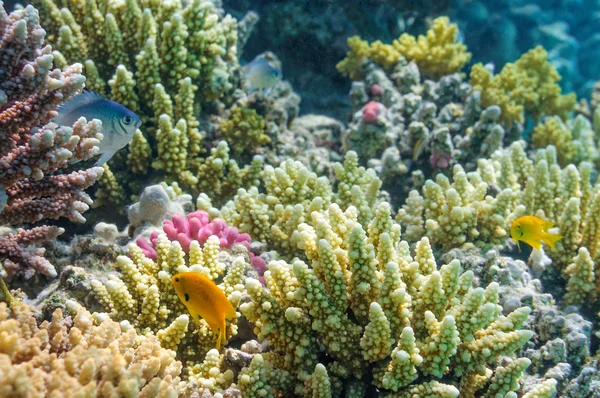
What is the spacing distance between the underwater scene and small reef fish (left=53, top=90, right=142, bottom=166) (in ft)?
0.05

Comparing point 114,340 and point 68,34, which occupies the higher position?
point 68,34

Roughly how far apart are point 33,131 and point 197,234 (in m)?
1.38

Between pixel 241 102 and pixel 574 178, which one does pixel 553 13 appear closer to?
pixel 574 178

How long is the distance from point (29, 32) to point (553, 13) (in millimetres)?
15045

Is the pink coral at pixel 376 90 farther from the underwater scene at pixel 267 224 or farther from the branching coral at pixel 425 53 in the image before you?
the branching coral at pixel 425 53

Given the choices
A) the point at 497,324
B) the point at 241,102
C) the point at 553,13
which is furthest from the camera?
the point at 553,13

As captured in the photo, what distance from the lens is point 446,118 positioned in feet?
20.1

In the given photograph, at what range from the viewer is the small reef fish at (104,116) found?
10.4 feet

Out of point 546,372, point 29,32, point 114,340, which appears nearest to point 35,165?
point 29,32

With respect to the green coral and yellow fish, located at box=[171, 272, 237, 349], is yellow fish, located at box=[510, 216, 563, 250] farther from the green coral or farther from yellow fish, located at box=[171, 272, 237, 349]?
the green coral

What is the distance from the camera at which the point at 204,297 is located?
2.44 metres

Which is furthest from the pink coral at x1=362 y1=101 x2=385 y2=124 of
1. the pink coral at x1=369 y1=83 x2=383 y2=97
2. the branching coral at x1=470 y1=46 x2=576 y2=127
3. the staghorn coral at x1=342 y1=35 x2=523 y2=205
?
the branching coral at x1=470 y1=46 x2=576 y2=127

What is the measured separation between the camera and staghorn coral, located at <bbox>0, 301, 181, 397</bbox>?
1.76 metres

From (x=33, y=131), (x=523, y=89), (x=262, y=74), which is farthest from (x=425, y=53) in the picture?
(x=33, y=131)
